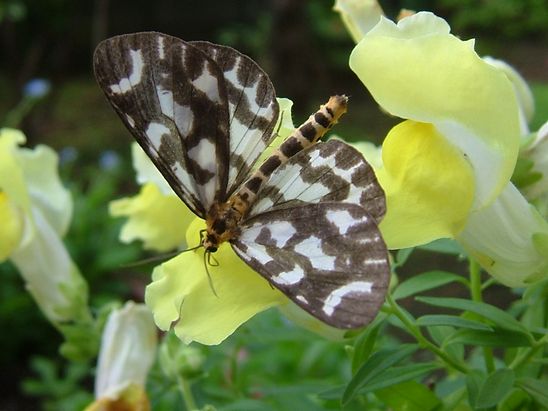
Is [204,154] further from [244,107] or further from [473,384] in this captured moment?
[473,384]

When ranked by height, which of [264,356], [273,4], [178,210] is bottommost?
[273,4]

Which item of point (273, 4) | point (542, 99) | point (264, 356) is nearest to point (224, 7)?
point (273, 4)

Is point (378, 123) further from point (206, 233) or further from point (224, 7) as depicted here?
point (206, 233)

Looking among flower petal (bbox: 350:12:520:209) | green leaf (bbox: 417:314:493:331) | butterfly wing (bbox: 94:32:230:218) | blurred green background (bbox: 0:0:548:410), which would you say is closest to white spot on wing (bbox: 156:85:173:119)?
butterfly wing (bbox: 94:32:230:218)

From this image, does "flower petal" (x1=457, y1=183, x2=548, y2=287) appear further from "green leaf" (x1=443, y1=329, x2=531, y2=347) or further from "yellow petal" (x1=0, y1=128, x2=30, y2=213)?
"yellow petal" (x1=0, y1=128, x2=30, y2=213)

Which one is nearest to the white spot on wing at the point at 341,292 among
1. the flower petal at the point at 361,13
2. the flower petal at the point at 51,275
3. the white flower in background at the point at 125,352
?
the flower petal at the point at 361,13

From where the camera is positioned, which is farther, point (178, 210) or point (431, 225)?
point (178, 210)
